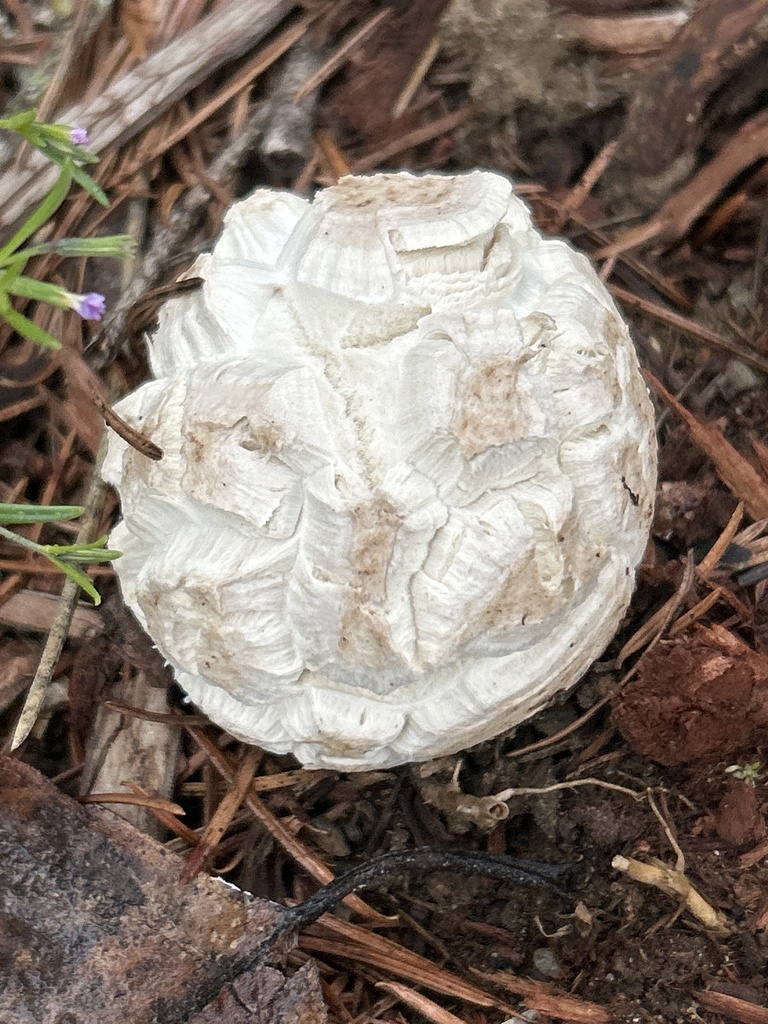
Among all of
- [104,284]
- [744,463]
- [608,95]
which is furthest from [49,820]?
[608,95]

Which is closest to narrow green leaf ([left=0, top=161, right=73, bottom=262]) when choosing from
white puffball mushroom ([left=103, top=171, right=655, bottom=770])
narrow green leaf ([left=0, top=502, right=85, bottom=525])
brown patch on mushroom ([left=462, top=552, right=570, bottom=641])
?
white puffball mushroom ([left=103, top=171, right=655, bottom=770])

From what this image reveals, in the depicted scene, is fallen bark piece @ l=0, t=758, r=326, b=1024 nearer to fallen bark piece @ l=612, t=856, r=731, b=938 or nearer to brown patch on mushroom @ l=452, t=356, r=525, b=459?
fallen bark piece @ l=612, t=856, r=731, b=938

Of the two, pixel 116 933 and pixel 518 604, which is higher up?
pixel 518 604

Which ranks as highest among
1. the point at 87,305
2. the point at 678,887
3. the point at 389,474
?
the point at 87,305

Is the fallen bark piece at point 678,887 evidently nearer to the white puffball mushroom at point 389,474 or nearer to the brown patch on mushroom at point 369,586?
the white puffball mushroom at point 389,474

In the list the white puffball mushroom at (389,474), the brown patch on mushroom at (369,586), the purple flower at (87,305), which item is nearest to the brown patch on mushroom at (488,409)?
the white puffball mushroom at (389,474)

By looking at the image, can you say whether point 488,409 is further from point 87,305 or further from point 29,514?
point 29,514

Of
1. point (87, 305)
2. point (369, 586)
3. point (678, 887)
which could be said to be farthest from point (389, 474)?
point (678, 887)
